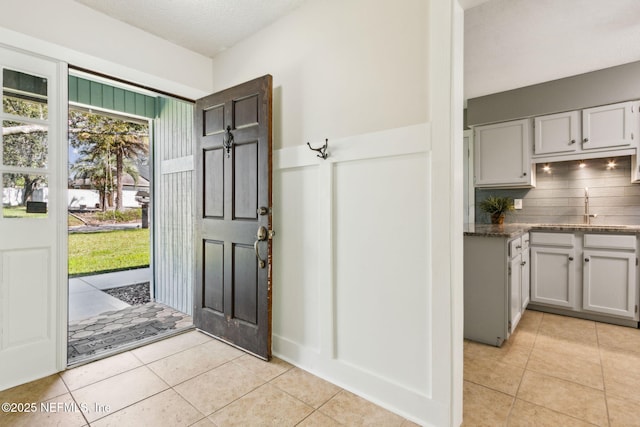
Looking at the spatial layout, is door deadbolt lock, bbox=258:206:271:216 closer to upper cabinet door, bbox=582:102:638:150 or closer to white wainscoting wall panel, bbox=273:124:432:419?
white wainscoting wall panel, bbox=273:124:432:419

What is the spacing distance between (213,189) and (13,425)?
188cm

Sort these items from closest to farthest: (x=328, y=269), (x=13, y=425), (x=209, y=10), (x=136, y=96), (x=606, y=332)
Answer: (x=13, y=425), (x=328, y=269), (x=209, y=10), (x=606, y=332), (x=136, y=96)

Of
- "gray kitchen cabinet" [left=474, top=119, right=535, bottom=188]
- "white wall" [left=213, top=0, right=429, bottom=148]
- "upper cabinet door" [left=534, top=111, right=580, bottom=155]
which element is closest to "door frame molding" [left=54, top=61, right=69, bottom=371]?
"white wall" [left=213, top=0, right=429, bottom=148]

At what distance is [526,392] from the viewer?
6.33 feet

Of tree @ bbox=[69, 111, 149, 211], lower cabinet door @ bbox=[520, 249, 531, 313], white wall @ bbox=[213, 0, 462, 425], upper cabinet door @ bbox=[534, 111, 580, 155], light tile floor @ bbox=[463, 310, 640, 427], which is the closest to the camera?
white wall @ bbox=[213, 0, 462, 425]

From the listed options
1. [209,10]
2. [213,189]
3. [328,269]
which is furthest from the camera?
[213,189]

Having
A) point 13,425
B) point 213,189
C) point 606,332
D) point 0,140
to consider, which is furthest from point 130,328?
point 606,332

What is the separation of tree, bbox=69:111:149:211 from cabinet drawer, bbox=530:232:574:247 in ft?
22.1

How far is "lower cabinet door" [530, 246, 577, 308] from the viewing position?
3340 millimetres

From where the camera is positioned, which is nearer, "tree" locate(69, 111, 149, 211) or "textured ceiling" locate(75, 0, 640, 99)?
"textured ceiling" locate(75, 0, 640, 99)

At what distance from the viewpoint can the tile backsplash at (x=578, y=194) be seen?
3410mm

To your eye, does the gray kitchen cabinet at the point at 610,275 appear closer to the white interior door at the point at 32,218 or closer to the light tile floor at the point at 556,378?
the light tile floor at the point at 556,378

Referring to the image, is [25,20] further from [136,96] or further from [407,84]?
[407,84]

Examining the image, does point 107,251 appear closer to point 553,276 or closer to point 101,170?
point 101,170
